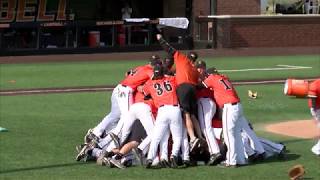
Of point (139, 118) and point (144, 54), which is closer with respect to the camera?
point (139, 118)

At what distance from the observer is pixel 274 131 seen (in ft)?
39.9

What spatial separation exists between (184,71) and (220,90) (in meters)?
0.56

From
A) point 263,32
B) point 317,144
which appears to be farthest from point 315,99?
point 263,32

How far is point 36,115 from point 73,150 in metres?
3.99

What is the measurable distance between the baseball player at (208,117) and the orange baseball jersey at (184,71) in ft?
0.45

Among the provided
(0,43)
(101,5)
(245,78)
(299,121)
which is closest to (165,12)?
(101,5)

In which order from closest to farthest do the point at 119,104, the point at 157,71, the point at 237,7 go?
the point at 157,71 < the point at 119,104 < the point at 237,7

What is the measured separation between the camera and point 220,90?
941 cm

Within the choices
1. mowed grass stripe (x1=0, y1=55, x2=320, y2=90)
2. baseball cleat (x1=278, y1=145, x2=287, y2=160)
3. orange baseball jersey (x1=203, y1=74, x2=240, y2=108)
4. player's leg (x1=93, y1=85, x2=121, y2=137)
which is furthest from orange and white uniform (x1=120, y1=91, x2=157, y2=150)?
mowed grass stripe (x1=0, y1=55, x2=320, y2=90)

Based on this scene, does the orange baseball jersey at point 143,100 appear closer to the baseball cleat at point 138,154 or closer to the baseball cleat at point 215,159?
the baseball cleat at point 138,154

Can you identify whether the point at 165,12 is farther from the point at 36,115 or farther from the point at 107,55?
→ the point at 36,115

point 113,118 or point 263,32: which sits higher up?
point 113,118

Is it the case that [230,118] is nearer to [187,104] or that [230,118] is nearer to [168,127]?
[187,104]

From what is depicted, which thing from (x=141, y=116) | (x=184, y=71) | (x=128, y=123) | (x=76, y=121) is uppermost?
(x=184, y=71)
